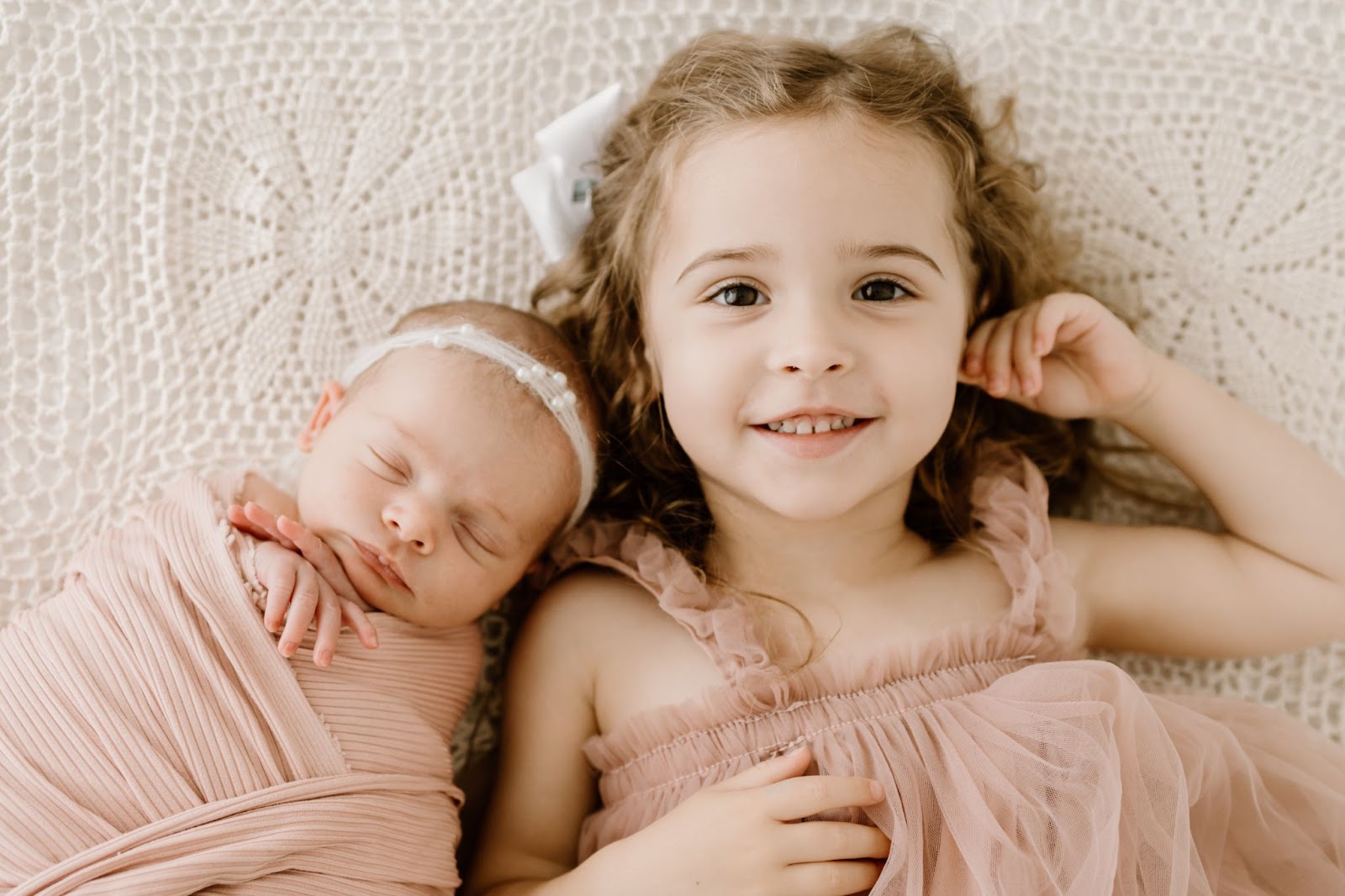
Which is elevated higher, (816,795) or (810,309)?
(810,309)

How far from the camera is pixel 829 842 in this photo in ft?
3.74

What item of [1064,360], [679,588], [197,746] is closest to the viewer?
[197,746]

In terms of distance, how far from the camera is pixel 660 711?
129cm

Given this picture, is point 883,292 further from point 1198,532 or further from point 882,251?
point 1198,532

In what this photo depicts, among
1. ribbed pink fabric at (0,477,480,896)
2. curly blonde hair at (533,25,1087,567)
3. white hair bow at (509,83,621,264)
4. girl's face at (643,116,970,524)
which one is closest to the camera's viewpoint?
ribbed pink fabric at (0,477,480,896)

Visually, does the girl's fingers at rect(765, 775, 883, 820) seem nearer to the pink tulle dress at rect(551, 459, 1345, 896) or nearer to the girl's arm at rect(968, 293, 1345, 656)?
the pink tulle dress at rect(551, 459, 1345, 896)

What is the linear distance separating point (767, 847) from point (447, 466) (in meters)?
0.53

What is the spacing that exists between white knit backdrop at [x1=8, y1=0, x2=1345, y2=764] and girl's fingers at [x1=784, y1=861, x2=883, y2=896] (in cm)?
56

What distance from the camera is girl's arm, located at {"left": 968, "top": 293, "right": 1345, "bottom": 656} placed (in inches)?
53.4

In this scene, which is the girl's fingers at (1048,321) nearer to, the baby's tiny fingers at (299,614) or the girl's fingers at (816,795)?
the girl's fingers at (816,795)

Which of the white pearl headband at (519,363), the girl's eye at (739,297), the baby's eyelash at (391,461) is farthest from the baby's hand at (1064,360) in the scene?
the baby's eyelash at (391,461)

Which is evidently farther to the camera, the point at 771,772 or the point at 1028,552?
the point at 1028,552

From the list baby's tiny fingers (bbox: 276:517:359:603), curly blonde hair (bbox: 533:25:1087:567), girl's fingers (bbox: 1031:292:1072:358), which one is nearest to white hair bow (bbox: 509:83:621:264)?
curly blonde hair (bbox: 533:25:1087:567)

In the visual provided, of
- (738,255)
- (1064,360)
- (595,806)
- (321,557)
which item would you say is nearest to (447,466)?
(321,557)
